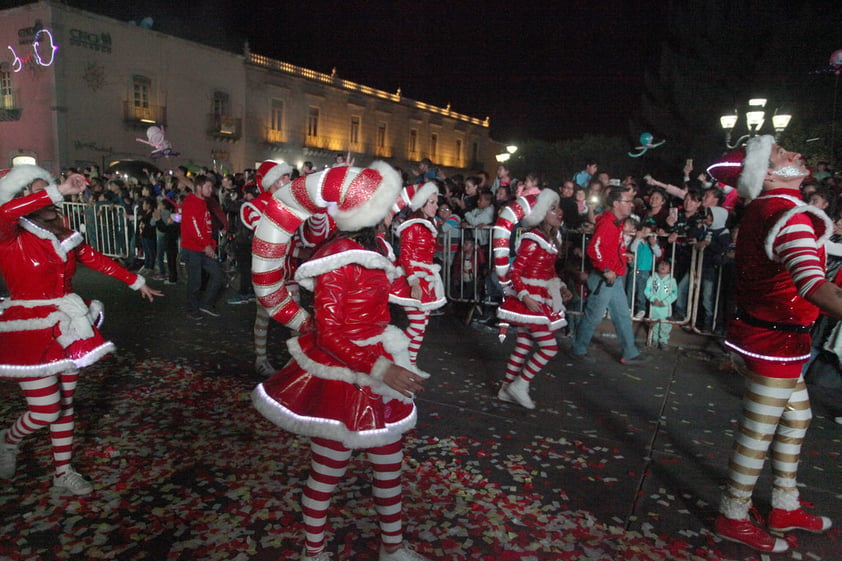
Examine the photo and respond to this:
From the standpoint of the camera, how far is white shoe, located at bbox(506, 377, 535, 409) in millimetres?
5359

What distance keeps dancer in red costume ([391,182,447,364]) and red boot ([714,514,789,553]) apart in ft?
10.8

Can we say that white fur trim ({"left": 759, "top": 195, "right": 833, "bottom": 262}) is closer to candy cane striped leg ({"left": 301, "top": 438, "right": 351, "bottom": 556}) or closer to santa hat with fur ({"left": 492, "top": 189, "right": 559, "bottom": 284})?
santa hat with fur ({"left": 492, "top": 189, "right": 559, "bottom": 284})

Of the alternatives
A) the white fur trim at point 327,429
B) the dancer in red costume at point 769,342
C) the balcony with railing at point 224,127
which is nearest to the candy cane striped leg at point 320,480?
the white fur trim at point 327,429

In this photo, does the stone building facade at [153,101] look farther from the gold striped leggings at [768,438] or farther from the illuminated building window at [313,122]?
the gold striped leggings at [768,438]

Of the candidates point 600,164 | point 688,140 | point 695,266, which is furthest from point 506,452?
point 600,164

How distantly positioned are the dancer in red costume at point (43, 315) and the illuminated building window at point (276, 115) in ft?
104

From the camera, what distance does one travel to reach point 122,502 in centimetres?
359

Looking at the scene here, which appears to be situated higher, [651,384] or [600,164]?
[600,164]

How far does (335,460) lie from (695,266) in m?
6.31

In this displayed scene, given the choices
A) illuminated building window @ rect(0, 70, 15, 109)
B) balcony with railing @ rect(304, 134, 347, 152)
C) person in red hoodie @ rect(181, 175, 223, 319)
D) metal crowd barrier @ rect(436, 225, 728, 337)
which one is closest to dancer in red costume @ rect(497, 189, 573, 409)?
metal crowd barrier @ rect(436, 225, 728, 337)

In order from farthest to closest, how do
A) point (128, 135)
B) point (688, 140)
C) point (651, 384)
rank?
point (128, 135), point (688, 140), point (651, 384)

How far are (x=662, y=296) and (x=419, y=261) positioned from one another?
3.44 m

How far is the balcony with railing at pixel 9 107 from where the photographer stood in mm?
25250

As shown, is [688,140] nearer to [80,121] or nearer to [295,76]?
[295,76]
